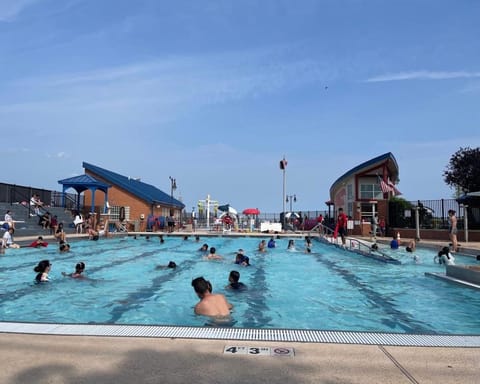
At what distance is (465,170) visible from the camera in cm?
3027

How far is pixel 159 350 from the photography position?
3.47 metres

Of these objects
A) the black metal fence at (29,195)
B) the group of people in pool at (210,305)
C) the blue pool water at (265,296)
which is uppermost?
the black metal fence at (29,195)

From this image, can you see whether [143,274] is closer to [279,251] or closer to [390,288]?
[390,288]

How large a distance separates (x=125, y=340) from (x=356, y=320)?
404 cm

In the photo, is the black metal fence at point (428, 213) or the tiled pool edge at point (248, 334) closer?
the tiled pool edge at point (248, 334)

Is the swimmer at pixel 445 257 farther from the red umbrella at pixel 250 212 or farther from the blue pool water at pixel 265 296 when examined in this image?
the red umbrella at pixel 250 212

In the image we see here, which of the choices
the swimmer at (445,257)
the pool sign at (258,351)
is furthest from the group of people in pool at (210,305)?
the swimmer at (445,257)

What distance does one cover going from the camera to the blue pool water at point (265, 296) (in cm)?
646

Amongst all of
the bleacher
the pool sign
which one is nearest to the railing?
the pool sign

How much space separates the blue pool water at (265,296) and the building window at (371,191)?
14274 millimetres

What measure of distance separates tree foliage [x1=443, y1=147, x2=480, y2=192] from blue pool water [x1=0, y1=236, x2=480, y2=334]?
1883cm

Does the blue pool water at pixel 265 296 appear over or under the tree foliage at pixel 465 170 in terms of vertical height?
under

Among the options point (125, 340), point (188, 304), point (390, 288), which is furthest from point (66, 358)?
point (390, 288)

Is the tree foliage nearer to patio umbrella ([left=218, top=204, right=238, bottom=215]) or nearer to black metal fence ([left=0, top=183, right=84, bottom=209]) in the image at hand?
patio umbrella ([left=218, top=204, right=238, bottom=215])
